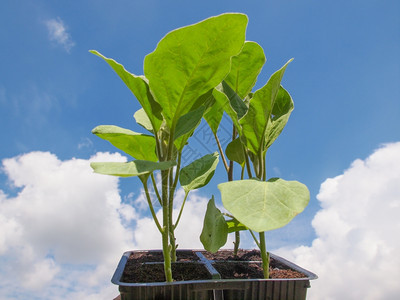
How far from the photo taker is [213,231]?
0.94 meters

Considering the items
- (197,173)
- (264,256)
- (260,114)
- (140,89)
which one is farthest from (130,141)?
(264,256)

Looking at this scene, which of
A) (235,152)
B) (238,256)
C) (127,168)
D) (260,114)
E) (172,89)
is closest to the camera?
(127,168)

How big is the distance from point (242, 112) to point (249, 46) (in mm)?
233

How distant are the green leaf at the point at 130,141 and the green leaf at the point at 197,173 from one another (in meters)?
0.16

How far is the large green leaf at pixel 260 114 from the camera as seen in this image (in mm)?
869

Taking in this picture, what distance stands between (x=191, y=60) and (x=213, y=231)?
0.50 metres

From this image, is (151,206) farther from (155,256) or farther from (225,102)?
(155,256)

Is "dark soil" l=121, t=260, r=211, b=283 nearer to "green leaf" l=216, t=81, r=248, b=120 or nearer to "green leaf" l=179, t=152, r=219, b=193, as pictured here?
"green leaf" l=179, t=152, r=219, b=193

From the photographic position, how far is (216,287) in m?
0.88

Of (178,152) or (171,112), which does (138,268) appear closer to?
(178,152)

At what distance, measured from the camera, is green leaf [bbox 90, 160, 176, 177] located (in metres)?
0.62

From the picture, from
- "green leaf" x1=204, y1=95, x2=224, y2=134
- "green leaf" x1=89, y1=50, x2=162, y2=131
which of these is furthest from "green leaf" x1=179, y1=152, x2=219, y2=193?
"green leaf" x1=89, y1=50, x2=162, y2=131

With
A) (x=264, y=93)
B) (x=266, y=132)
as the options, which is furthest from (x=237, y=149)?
(x=264, y=93)

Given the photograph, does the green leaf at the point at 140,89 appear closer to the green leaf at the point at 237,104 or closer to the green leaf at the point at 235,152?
the green leaf at the point at 237,104
